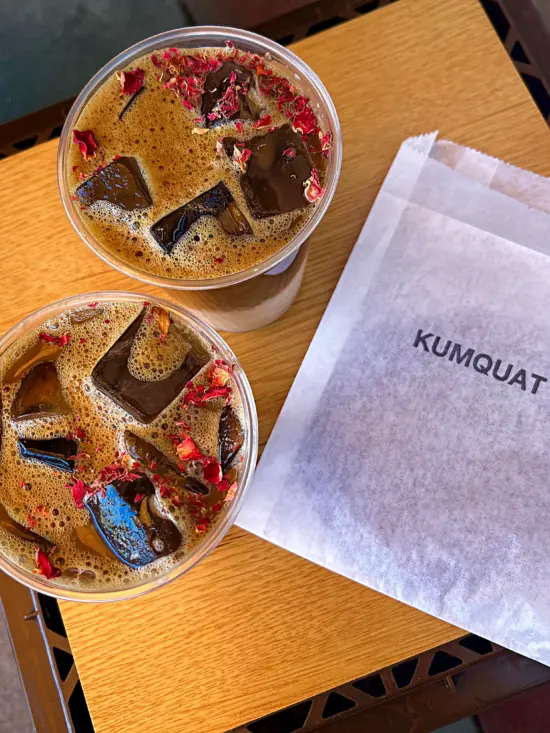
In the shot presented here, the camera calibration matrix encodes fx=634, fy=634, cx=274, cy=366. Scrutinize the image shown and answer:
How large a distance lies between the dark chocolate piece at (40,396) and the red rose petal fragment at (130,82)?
353mm

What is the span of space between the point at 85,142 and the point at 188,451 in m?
0.39

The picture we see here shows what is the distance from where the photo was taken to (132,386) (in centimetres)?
76

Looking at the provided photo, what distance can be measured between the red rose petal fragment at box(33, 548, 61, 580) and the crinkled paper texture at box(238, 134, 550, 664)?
25 centimetres

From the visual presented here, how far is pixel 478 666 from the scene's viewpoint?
0.89m

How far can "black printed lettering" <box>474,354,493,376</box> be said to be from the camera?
919mm

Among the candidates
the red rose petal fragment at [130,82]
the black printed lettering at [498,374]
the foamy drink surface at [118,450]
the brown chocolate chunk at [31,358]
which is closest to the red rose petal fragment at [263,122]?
the red rose petal fragment at [130,82]

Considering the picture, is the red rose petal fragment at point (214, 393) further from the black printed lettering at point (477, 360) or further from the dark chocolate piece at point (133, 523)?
the black printed lettering at point (477, 360)

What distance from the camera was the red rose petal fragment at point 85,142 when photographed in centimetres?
75

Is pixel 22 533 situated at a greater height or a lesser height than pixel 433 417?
greater

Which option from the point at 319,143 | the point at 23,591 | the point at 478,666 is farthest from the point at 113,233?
the point at 478,666

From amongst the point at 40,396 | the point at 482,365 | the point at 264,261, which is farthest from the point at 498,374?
the point at 40,396

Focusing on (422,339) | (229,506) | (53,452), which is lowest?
(422,339)

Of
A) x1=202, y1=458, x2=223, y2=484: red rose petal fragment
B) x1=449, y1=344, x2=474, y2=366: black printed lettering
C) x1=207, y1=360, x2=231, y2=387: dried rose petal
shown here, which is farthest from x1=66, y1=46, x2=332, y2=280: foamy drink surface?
x1=449, y1=344, x2=474, y2=366: black printed lettering

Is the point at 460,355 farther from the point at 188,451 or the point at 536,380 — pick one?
the point at 188,451
